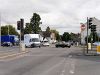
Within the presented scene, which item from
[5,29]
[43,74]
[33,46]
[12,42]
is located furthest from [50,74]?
[5,29]

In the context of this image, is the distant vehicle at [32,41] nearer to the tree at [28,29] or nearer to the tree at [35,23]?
the tree at [28,29]

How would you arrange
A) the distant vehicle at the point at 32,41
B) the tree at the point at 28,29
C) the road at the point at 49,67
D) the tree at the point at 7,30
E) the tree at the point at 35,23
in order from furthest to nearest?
the tree at the point at 7,30
the tree at the point at 35,23
the tree at the point at 28,29
the distant vehicle at the point at 32,41
the road at the point at 49,67

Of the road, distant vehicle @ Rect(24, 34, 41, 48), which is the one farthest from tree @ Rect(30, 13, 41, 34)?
the road

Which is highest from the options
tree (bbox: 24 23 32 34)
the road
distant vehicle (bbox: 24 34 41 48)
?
tree (bbox: 24 23 32 34)

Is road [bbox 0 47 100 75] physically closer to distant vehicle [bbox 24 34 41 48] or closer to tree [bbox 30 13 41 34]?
distant vehicle [bbox 24 34 41 48]

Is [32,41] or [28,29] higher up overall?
[28,29]

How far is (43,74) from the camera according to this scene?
1670 centimetres

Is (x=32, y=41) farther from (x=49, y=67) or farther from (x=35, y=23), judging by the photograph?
(x=35, y=23)

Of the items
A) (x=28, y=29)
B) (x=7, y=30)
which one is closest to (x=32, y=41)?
(x=28, y=29)

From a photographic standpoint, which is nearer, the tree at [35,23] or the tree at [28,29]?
the tree at [28,29]

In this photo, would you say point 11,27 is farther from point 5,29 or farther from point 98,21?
point 98,21

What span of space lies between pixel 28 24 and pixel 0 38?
51037 millimetres

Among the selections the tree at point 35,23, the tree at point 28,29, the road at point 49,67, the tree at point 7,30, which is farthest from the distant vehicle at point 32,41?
the tree at point 7,30

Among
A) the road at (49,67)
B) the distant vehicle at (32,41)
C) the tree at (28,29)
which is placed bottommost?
the road at (49,67)
